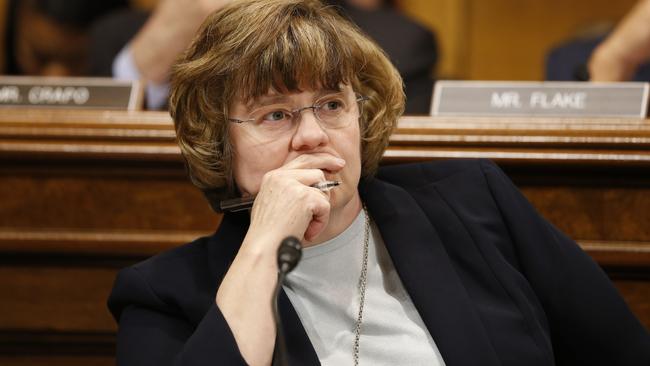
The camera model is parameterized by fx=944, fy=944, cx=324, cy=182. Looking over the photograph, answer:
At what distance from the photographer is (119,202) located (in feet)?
6.47

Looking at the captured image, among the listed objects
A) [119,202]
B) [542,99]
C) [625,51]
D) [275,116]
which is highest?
[625,51]

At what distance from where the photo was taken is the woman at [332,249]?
1471mm

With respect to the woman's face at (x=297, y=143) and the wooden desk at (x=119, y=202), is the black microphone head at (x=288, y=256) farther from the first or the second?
the wooden desk at (x=119, y=202)

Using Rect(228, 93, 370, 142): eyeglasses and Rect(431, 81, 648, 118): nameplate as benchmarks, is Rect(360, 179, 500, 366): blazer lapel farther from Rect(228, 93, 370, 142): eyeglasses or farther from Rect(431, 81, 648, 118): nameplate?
Rect(431, 81, 648, 118): nameplate

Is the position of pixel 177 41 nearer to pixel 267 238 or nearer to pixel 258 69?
pixel 258 69

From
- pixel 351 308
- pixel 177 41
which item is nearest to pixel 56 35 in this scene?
pixel 177 41

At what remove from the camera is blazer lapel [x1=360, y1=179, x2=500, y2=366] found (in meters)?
1.49

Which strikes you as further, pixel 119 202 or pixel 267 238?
pixel 119 202

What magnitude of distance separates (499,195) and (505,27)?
2733 millimetres

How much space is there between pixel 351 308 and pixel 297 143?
0.29 meters

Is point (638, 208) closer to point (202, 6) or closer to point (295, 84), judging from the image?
point (295, 84)

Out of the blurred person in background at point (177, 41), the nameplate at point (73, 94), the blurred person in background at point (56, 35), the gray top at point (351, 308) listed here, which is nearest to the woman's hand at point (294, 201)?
the gray top at point (351, 308)

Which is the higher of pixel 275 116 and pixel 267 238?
pixel 275 116

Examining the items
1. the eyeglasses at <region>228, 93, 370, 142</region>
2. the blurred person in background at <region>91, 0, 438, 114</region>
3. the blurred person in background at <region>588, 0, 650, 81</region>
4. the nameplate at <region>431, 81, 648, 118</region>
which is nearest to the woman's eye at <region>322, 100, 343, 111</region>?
the eyeglasses at <region>228, 93, 370, 142</region>
